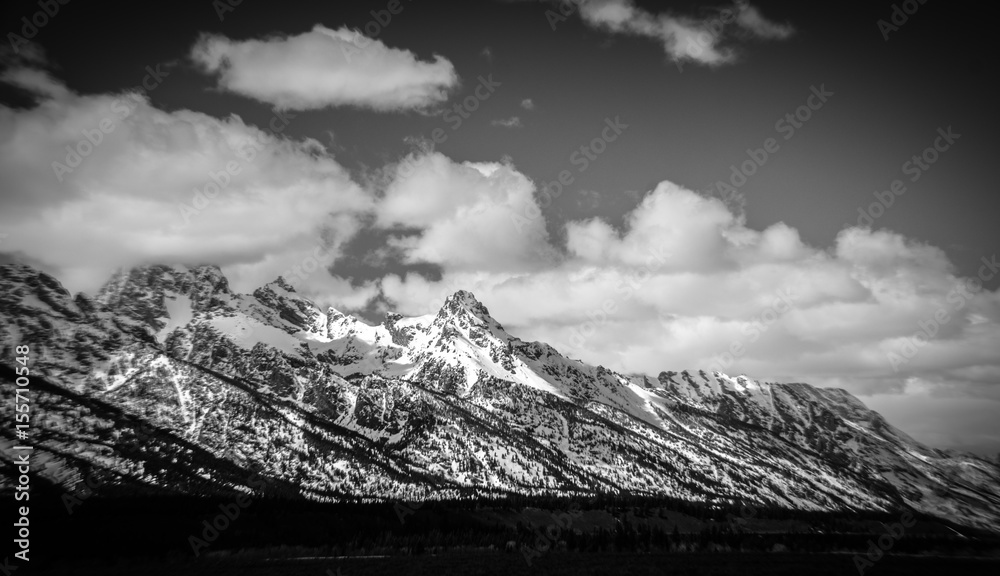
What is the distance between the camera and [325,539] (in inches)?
5438

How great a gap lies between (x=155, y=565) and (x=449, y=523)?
96432 mm

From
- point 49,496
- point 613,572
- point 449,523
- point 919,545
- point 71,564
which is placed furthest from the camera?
point 49,496

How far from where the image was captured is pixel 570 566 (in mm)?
87375

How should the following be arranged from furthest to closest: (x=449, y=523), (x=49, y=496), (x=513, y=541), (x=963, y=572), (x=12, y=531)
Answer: (x=49, y=496) < (x=449, y=523) < (x=513, y=541) < (x=12, y=531) < (x=963, y=572)

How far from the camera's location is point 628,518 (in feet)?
648

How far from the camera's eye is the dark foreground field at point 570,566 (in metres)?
81.4

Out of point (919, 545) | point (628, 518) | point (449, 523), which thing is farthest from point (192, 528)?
point (919, 545)

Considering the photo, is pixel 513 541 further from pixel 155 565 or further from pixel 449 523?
pixel 155 565

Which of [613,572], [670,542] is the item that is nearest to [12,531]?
[613,572]

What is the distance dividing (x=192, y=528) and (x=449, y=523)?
7945cm

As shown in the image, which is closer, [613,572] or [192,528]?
[613,572]

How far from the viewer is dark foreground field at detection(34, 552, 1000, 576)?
267 feet

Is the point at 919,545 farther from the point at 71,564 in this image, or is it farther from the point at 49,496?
the point at 49,496

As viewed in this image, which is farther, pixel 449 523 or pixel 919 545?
pixel 449 523
